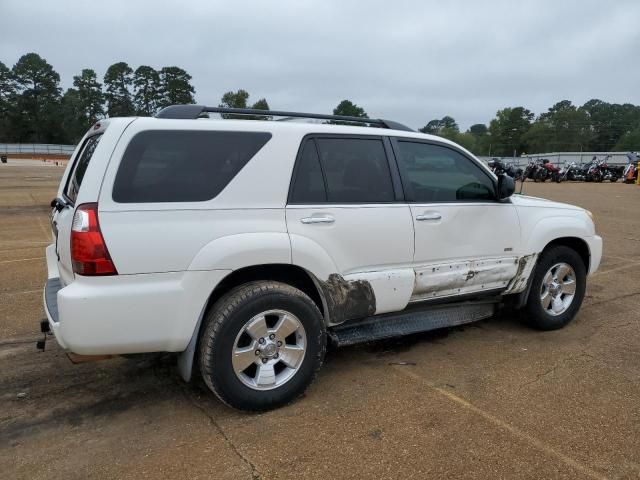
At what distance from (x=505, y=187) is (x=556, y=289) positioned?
125 centimetres

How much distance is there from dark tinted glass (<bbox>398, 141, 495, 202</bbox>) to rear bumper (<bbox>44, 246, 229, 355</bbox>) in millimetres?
1679

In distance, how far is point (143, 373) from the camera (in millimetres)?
3887

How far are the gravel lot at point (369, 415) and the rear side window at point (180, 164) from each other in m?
1.41

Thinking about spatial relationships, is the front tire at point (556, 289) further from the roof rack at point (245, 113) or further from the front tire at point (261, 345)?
the front tire at point (261, 345)

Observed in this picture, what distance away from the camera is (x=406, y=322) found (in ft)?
13.2

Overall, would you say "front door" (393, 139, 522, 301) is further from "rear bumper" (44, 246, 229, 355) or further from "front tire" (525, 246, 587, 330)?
"rear bumper" (44, 246, 229, 355)

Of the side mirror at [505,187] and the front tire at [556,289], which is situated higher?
the side mirror at [505,187]

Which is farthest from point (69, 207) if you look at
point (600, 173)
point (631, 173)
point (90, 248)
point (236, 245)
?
point (600, 173)

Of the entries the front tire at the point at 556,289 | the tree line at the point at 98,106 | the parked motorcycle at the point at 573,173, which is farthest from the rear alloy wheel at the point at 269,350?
the tree line at the point at 98,106

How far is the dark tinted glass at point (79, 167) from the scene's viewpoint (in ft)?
11.0

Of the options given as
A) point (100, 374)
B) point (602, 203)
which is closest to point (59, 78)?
point (602, 203)

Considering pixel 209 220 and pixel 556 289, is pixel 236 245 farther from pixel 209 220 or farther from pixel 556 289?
pixel 556 289

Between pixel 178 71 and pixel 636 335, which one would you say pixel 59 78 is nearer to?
pixel 178 71

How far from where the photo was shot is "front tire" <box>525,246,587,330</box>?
4.70 metres
